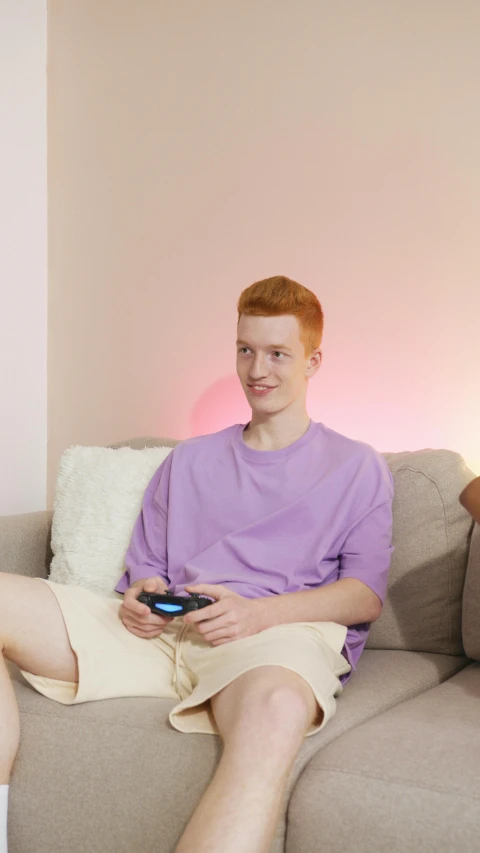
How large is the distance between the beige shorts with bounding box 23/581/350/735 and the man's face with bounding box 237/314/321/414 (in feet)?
1.64

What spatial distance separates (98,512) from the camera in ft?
6.95

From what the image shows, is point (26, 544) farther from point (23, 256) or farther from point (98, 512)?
point (23, 256)

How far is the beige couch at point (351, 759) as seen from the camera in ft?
3.94

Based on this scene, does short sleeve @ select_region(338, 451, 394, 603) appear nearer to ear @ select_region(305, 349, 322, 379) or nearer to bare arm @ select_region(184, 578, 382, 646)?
bare arm @ select_region(184, 578, 382, 646)

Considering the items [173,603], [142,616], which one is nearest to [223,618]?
[173,603]

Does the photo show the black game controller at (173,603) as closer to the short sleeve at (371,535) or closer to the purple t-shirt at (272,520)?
the purple t-shirt at (272,520)

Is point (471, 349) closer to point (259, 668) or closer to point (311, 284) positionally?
point (311, 284)

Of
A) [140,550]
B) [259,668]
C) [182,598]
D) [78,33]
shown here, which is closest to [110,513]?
[140,550]

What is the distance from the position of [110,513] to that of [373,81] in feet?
4.40

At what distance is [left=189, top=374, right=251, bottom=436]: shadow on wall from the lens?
2650 mm

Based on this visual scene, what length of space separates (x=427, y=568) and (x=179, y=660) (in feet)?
1.93

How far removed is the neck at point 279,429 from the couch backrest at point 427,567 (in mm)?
265

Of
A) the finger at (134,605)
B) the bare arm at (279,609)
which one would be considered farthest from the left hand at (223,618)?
the finger at (134,605)

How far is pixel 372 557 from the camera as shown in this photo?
1.76m
